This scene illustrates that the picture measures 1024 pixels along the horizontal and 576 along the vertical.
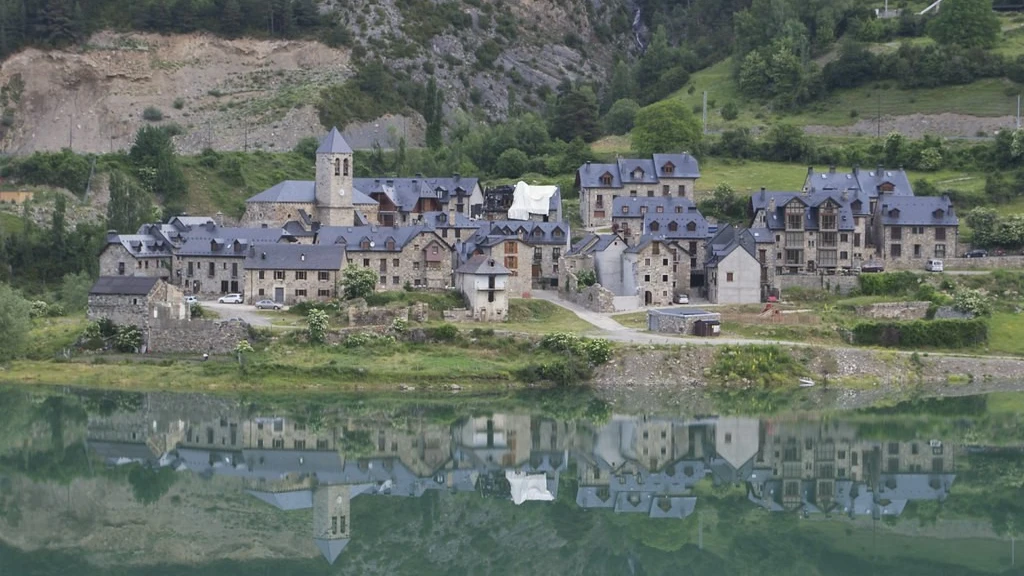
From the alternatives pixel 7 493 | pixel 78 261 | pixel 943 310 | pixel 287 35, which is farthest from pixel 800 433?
pixel 287 35

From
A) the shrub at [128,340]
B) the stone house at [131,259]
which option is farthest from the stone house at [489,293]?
the stone house at [131,259]

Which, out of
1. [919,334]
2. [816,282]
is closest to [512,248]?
[816,282]

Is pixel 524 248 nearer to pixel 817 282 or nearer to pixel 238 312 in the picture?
pixel 817 282

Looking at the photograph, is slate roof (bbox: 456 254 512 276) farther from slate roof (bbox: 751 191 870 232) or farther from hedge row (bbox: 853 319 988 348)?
hedge row (bbox: 853 319 988 348)

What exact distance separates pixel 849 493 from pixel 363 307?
82.1 feet

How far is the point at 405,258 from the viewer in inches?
2741

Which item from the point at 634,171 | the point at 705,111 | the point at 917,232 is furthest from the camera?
the point at 705,111

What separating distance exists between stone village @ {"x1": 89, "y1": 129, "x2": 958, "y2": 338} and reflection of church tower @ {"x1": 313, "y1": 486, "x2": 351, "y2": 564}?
20.0 m

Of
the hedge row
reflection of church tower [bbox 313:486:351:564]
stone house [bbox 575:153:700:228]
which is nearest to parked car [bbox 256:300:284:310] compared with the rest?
stone house [bbox 575:153:700:228]

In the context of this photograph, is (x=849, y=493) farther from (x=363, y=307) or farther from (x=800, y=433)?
(x=363, y=307)

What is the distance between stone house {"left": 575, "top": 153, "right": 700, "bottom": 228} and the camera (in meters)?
80.1

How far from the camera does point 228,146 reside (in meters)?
104

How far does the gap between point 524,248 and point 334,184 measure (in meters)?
11.0

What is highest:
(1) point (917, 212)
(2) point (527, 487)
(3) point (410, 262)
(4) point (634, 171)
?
(4) point (634, 171)
